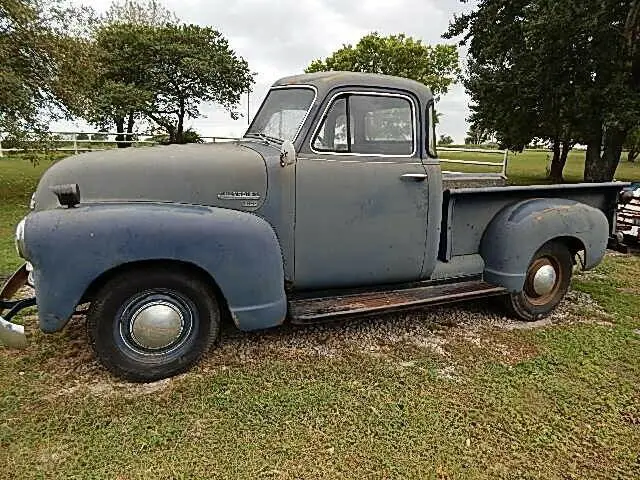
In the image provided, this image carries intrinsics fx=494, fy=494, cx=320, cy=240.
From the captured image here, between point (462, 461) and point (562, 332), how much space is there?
2.11m

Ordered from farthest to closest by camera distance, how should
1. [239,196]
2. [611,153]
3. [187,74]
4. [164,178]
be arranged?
[187,74] < [611,153] < [239,196] < [164,178]

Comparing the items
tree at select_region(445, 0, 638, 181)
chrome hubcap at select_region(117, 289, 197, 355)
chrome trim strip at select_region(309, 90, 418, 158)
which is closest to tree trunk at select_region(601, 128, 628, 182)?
tree at select_region(445, 0, 638, 181)

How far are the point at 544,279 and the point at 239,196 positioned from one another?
283 cm

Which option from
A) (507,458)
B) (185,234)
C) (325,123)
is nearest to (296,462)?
(507,458)

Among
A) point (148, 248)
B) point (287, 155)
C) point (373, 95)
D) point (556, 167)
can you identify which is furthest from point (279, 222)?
point (556, 167)

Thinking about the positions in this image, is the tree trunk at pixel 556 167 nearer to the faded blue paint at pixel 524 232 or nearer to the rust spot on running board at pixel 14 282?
the faded blue paint at pixel 524 232

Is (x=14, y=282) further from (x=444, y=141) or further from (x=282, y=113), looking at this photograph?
(x=444, y=141)

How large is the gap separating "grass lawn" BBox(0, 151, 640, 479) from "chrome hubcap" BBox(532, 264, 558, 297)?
395 mm

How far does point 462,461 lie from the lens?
250 centimetres

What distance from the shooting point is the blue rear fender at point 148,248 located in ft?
9.23

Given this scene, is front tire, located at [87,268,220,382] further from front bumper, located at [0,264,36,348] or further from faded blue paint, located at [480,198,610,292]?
faded blue paint, located at [480,198,610,292]

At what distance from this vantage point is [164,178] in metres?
3.20

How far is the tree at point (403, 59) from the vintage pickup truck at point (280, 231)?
2648 cm

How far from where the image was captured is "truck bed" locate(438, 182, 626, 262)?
4.09 m
